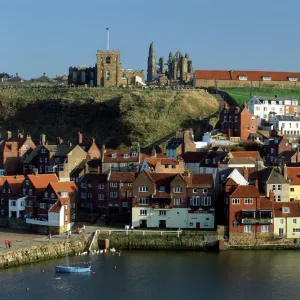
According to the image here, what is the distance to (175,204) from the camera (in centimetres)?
5822

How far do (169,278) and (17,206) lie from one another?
60.6 ft

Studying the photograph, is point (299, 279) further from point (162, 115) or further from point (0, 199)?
point (162, 115)

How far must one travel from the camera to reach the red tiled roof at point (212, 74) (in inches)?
4323

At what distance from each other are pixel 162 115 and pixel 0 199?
3340 centimetres

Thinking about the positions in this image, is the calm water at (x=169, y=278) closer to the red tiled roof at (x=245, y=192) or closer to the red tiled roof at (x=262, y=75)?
the red tiled roof at (x=245, y=192)

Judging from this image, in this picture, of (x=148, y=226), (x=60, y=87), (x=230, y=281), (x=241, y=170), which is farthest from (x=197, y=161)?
(x=60, y=87)

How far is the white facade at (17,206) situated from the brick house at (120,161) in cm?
983

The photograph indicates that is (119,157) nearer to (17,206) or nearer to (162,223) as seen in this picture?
(17,206)

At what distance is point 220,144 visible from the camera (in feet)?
266

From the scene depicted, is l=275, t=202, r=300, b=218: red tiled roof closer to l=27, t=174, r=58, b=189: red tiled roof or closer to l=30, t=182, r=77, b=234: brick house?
l=30, t=182, r=77, b=234: brick house

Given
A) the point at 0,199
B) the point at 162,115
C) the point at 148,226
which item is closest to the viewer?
the point at 148,226

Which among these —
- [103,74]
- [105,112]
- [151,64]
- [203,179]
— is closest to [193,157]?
[203,179]

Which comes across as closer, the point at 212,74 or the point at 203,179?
the point at 203,179

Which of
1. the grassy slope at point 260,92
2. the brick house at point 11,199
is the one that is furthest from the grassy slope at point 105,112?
the brick house at point 11,199
